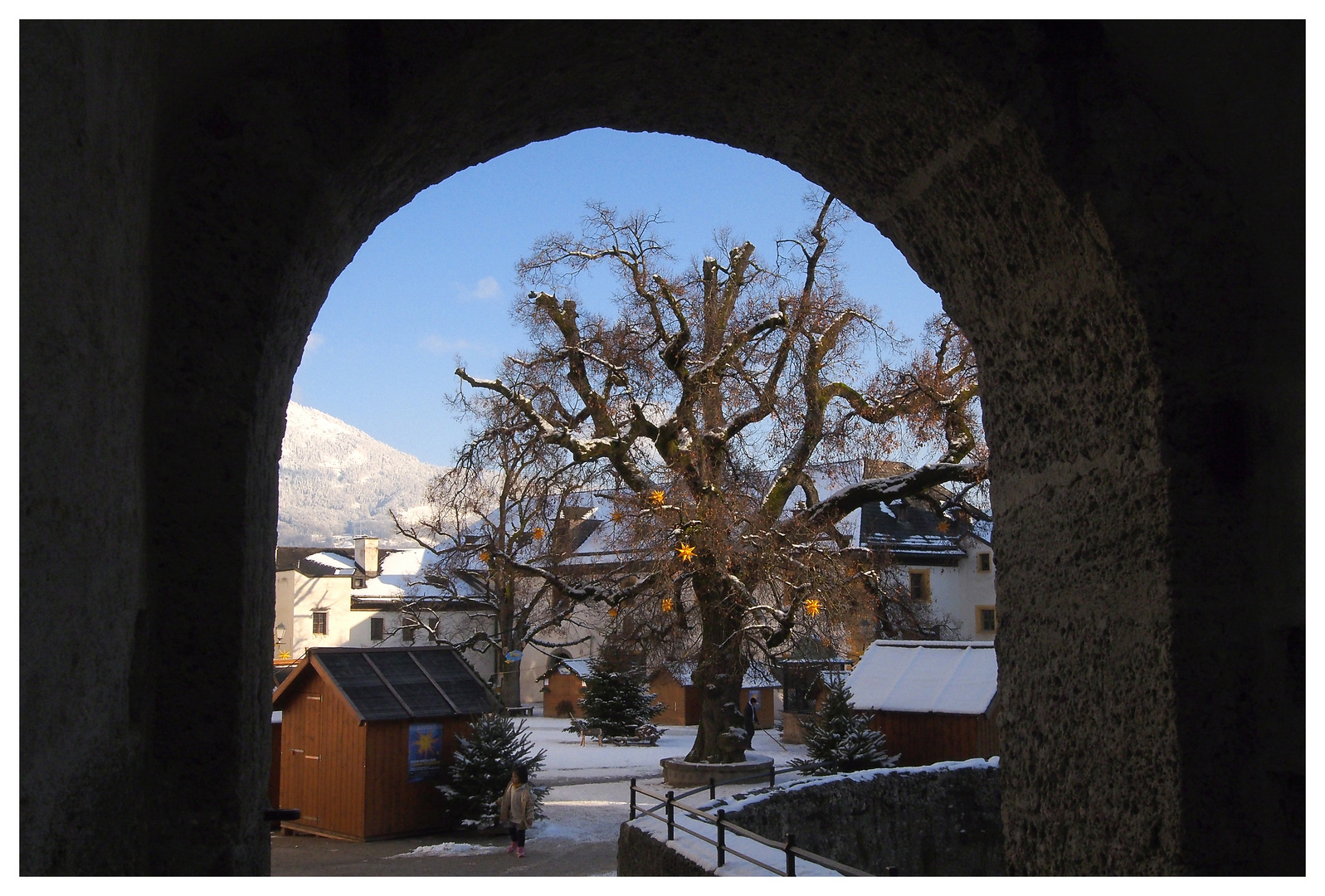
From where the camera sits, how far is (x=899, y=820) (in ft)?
37.9

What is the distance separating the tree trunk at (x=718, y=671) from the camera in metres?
15.3

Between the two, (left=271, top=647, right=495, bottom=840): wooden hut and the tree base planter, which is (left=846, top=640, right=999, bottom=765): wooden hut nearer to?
the tree base planter

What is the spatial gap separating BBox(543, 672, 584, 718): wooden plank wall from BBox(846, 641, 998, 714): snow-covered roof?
50.1 feet

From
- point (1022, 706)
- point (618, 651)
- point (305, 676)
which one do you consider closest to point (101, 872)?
point (1022, 706)

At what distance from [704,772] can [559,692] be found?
53.2ft

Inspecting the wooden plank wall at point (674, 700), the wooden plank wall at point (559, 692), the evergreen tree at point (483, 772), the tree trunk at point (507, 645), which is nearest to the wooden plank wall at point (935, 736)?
the evergreen tree at point (483, 772)

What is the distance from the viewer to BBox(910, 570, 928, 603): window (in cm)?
3275

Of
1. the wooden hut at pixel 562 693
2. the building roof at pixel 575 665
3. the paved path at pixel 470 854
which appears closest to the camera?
the paved path at pixel 470 854

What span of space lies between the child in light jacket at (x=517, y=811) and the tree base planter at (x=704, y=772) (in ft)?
13.3

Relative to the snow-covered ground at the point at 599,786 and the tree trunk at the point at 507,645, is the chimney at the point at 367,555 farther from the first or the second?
the snow-covered ground at the point at 599,786

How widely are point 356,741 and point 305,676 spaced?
1.31 metres

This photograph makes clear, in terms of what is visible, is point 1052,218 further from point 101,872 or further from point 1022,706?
point 101,872

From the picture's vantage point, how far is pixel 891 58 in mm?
2717
